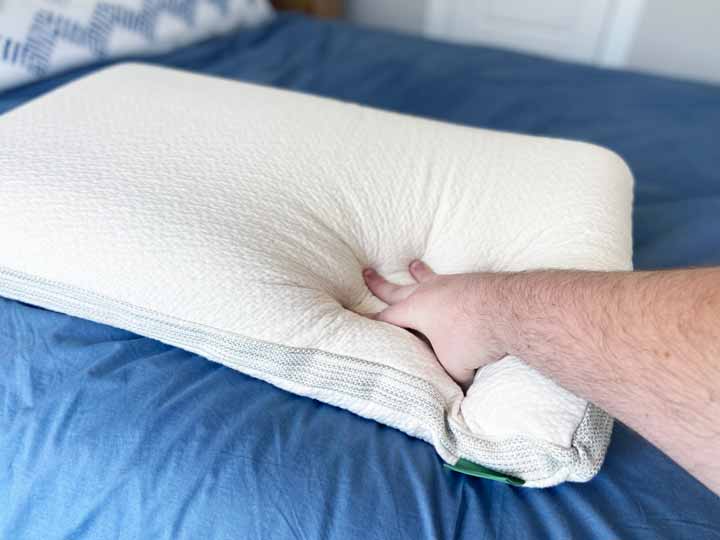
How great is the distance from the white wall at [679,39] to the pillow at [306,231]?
1.69 metres

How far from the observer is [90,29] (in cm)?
118

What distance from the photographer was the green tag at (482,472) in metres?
0.51

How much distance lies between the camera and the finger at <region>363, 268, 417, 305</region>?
696 mm

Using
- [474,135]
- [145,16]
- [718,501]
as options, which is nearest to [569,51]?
[145,16]

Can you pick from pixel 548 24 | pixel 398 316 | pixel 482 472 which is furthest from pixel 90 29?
pixel 548 24

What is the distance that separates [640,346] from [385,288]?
30 cm

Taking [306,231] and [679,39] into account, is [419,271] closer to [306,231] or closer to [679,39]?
[306,231]

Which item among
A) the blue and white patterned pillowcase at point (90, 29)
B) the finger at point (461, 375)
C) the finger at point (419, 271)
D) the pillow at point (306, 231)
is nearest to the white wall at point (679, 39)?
the blue and white patterned pillowcase at point (90, 29)

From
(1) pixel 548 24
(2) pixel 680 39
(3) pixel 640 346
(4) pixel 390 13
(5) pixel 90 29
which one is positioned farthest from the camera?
(4) pixel 390 13

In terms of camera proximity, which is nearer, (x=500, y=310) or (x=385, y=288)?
(x=500, y=310)

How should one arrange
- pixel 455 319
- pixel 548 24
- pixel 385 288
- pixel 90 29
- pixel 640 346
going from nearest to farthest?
pixel 640 346 < pixel 455 319 < pixel 385 288 < pixel 90 29 < pixel 548 24

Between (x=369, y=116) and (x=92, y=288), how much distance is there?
41cm

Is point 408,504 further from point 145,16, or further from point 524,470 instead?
point 145,16

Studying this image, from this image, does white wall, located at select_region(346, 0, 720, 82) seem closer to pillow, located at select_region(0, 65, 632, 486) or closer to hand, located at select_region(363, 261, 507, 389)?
pillow, located at select_region(0, 65, 632, 486)
